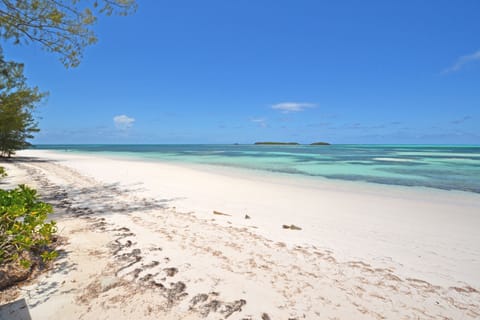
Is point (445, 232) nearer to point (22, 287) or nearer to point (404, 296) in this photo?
point (404, 296)

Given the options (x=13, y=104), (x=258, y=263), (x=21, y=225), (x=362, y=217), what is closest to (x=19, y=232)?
(x=21, y=225)

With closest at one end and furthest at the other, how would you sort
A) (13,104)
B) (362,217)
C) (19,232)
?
(19,232)
(362,217)
(13,104)

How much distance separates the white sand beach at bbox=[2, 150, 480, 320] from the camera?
242cm

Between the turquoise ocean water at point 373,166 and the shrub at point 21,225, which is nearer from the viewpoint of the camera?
the shrub at point 21,225

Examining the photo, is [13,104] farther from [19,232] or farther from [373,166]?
[373,166]

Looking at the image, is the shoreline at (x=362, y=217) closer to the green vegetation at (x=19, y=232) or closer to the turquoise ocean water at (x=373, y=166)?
the green vegetation at (x=19, y=232)

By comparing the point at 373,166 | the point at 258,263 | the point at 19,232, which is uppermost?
the point at 19,232

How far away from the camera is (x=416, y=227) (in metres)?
5.25

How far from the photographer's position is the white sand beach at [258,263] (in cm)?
242

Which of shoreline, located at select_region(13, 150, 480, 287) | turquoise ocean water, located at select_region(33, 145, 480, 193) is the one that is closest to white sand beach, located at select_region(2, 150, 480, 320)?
shoreline, located at select_region(13, 150, 480, 287)

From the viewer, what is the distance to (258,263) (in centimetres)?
338

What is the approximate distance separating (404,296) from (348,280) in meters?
0.61

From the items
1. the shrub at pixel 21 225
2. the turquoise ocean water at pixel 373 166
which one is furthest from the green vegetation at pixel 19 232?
the turquoise ocean water at pixel 373 166

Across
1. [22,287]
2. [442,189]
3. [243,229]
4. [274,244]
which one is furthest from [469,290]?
[442,189]
